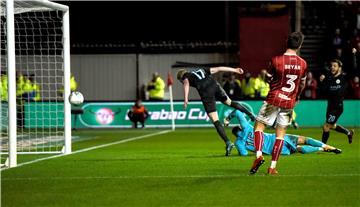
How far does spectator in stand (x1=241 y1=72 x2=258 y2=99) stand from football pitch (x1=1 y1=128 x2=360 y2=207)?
1623 centimetres

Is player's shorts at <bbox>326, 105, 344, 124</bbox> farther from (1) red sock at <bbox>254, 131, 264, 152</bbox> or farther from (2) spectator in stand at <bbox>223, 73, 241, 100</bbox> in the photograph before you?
(2) spectator in stand at <bbox>223, 73, 241, 100</bbox>

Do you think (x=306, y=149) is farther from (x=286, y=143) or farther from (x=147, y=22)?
(x=147, y=22)

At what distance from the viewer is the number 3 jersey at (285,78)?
12820 millimetres

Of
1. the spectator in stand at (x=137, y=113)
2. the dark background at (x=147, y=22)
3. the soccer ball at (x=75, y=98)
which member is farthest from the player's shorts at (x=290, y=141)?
the dark background at (x=147, y=22)

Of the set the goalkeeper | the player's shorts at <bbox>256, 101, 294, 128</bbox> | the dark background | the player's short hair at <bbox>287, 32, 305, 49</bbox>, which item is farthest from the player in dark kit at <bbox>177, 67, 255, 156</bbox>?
the dark background

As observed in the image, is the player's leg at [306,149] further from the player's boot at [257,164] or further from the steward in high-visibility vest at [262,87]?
the steward in high-visibility vest at [262,87]

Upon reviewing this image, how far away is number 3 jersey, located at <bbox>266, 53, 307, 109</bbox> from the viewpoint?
12820 millimetres

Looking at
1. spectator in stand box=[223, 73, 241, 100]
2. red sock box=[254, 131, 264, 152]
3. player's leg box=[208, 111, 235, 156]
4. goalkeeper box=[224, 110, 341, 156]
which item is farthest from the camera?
spectator in stand box=[223, 73, 241, 100]

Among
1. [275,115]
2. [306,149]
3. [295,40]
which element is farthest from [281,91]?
[306,149]

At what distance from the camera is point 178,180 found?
40.8ft

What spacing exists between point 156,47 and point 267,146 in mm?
25265

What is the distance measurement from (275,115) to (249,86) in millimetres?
22386

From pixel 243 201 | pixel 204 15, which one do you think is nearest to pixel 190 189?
pixel 243 201

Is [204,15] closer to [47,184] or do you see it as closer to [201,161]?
[201,161]
